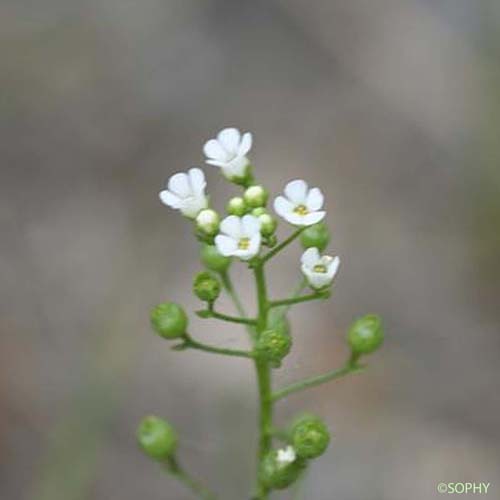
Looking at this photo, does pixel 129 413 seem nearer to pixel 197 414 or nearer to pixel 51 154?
pixel 197 414

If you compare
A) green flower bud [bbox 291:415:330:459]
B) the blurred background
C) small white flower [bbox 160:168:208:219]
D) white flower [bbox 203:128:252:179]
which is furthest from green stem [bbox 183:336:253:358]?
the blurred background

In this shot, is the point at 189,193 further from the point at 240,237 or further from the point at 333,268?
the point at 333,268

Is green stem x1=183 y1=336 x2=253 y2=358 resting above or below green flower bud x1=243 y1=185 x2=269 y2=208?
below

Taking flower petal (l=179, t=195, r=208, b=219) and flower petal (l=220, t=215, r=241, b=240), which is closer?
flower petal (l=220, t=215, r=241, b=240)

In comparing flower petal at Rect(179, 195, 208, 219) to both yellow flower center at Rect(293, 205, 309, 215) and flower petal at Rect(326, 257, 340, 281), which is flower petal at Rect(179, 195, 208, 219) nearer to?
yellow flower center at Rect(293, 205, 309, 215)

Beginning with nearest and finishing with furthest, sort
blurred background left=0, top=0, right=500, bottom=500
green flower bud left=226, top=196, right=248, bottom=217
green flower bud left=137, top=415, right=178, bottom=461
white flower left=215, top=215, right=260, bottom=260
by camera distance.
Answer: white flower left=215, top=215, right=260, bottom=260
green flower bud left=226, top=196, right=248, bottom=217
green flower bud left=137, top=415, right=178, bottom=461
blurred background left=0, top=0, right=500, bottom=500

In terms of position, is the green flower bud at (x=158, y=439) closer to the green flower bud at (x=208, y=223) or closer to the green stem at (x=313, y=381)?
the green stem at (x=313, y=381)

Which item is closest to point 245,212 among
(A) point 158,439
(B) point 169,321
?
(B) point 169,321
